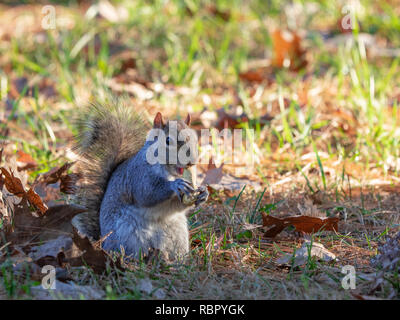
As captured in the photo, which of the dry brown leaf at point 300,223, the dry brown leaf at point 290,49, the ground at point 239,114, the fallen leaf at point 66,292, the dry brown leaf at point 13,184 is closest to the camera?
the fallen leaf at point 66,292

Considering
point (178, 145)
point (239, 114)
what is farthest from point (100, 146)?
point (239, 114)

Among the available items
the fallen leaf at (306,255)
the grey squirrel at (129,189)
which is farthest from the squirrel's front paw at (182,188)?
the fallen leaf at (306,255)

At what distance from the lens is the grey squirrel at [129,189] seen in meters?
1.95

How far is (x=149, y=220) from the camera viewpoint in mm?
1997

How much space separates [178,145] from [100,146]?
1.56 feet

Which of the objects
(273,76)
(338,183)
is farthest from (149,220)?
(273,76)

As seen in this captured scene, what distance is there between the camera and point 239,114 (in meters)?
3.52

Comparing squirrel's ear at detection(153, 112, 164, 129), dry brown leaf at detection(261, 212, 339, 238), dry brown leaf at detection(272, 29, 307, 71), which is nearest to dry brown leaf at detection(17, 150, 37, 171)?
squirrel's ear at detection(153, 112, 164, 129)

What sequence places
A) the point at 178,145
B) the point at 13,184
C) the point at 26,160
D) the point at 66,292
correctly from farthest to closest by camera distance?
the point at 26,160
the point at 13,184
the point at 178,145
the point at 66,292

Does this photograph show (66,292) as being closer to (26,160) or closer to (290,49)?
(26,160)

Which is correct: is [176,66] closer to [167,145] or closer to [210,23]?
[210,23]

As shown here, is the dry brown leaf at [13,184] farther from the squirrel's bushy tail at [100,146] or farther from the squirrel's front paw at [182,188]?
the squirrel's front paw at [182,188]

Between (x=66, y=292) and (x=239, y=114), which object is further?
(x=239, y=114)

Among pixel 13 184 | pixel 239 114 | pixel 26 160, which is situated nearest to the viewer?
pixel 13 184
